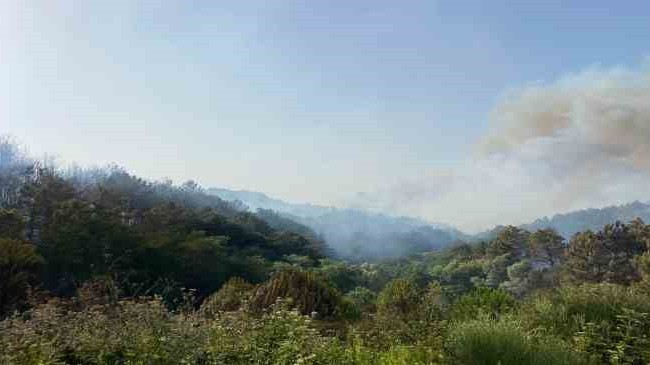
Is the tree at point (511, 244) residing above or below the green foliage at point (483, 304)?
above

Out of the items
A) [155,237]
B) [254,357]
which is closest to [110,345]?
[254,357]

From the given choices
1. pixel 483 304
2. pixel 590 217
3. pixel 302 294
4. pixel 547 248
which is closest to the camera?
pixel 483 304

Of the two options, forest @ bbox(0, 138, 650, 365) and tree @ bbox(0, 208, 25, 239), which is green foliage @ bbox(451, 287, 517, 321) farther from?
tree @ bbox(0, 208, 25, 239)

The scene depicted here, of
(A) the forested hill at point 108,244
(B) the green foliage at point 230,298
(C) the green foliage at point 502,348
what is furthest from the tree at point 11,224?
(C) the green foliage at point 502,348

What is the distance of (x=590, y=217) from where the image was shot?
547 feet

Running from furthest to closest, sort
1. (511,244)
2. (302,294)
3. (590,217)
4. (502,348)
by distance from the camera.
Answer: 1. (590,217)
2. (511,244)
3. (302,294)
4. (502,348)

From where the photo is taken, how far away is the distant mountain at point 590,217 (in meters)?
159

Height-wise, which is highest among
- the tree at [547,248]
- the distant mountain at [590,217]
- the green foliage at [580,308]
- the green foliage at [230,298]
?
the distant mountain at [590,217]

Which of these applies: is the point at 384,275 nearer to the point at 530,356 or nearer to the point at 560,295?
the point at 560,295

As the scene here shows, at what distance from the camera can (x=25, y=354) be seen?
15.1 feet

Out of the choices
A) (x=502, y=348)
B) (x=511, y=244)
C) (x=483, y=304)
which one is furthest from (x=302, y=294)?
(x=511, y=244)

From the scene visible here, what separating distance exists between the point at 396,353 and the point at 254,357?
1.71 meters

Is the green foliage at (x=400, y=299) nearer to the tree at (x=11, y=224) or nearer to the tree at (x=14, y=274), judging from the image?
the tree at (x=14, y=274)

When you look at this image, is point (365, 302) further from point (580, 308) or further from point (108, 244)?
point (108, 244)
